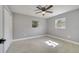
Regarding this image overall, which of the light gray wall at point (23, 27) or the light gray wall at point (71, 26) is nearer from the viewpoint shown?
the light gray wall at point (71, 26)

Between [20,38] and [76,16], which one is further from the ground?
[76,16]

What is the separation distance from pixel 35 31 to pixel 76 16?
10.2 feet

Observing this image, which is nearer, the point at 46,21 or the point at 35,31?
the point at 35,31

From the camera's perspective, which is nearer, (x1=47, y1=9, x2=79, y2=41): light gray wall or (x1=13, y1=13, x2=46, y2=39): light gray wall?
(x1=47, y1=9, x2=79, y2=41): light gray wall

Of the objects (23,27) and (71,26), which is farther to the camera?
(23,27)

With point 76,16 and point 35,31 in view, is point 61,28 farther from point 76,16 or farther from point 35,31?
point 35,31
